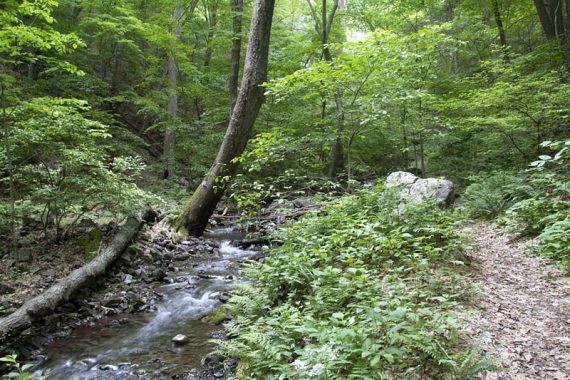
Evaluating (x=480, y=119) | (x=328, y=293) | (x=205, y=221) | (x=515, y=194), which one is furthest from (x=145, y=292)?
(x=480, y=119)

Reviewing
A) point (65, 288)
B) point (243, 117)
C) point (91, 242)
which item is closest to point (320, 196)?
point (243, 117)

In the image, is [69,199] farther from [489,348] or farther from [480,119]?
[480,119]

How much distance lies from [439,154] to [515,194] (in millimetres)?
6621

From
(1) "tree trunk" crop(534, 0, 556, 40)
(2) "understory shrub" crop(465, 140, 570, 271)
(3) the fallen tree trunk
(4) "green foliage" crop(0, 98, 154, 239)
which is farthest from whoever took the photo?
(1) "tree trunk" crop(534, 0, 556, 40)

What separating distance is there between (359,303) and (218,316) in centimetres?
301

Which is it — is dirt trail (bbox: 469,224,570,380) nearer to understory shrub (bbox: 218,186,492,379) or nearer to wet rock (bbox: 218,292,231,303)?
understory shrub (bbox: 218,186,492,379)

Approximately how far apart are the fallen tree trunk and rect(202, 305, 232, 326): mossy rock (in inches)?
89.4

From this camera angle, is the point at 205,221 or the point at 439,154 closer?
the point at 205,221

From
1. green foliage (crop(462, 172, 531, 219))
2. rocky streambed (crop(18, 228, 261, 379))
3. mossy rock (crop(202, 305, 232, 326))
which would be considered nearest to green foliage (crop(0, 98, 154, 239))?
rocky streambed (crop(18, 228, 261, 379))

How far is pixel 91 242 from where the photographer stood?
761cm

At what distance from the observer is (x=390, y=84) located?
614cm

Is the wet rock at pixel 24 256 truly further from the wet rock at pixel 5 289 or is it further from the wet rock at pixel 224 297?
the wet rock at pixel 224 297

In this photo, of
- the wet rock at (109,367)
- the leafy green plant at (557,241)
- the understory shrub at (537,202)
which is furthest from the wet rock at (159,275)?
the leafy green plant at (557,241)

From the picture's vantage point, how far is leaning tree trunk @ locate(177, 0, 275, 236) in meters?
8.40
